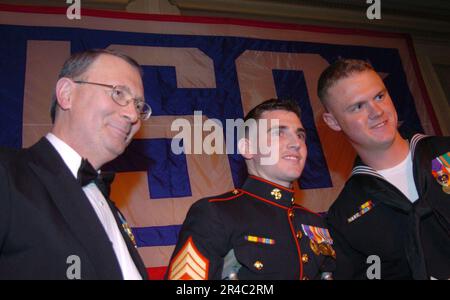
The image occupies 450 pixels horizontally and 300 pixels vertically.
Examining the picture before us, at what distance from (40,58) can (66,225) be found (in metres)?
1.95

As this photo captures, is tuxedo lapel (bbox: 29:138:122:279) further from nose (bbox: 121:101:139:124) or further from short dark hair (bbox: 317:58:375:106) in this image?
short dark hair (bbox: 317:58:375:106)

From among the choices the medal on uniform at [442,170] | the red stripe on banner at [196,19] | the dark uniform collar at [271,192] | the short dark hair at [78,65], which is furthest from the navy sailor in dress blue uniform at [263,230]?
the red stripe on banner at [196,19]

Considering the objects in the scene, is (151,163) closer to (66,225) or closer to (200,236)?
A: (200,236)

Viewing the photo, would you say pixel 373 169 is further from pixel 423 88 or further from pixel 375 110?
pixel 423 88

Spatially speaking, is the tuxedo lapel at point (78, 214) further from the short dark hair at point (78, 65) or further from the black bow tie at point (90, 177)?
the short dark hair at point (78, 65)

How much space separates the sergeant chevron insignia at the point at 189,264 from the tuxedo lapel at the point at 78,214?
231 mm

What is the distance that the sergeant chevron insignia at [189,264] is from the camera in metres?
1.20

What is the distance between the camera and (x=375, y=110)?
1.69 metres

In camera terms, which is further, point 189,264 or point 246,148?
point 246,148

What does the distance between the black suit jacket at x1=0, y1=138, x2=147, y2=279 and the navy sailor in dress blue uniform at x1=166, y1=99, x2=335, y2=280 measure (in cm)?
31

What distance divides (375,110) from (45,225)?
134 centimetres

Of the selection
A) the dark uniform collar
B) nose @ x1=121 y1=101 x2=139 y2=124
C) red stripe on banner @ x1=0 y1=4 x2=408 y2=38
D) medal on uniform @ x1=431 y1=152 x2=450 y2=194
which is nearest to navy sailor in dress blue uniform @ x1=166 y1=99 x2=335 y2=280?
the dark uniform collar

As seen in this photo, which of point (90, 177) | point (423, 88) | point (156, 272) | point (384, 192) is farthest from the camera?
point (423, 88)

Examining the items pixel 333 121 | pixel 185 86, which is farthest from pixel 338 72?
pixel 185 86
